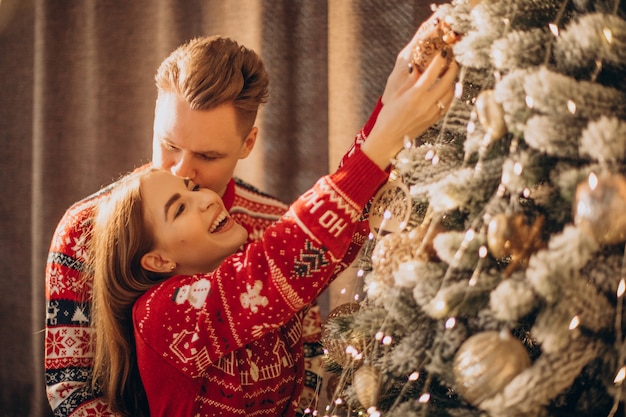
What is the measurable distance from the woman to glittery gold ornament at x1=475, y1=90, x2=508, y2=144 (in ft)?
0.48

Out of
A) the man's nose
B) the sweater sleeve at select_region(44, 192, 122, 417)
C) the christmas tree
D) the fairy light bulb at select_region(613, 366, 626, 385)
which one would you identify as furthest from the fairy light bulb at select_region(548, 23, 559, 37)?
the sweater sleeve at select_region(44, 192, 122, 417)

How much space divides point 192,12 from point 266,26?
0.30 metres

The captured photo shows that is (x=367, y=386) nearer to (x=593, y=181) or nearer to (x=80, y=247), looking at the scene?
(x=593, y=181)

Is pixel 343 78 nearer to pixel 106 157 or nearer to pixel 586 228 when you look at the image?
pixel 106 157

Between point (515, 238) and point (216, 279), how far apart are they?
0.55 meters

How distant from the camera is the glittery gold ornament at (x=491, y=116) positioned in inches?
31.0

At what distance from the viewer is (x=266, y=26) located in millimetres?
1941

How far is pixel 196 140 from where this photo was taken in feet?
4.39

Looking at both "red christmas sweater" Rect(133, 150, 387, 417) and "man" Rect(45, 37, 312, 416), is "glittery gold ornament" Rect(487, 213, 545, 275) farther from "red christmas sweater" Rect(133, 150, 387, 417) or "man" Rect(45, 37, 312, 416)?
"man" Rect(45, 37, 312, 416)

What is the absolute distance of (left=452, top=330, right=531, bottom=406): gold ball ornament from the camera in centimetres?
74

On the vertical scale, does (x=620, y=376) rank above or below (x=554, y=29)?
below

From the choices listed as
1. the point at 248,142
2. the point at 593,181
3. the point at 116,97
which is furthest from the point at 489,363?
the point at 116,97

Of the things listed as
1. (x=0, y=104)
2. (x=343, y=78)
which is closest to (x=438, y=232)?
(x=343, y=78)

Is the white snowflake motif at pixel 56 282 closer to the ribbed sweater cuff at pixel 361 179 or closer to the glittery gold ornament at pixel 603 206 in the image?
the ribbed sweater cuff at pixel 361 179
